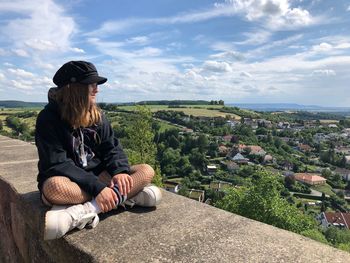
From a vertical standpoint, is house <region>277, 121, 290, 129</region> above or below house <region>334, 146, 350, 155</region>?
above

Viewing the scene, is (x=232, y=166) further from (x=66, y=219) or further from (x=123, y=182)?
(x=66, y=219)

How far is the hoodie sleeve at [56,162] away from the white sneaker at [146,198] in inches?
11.0

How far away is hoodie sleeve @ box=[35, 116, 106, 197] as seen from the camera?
2387mm

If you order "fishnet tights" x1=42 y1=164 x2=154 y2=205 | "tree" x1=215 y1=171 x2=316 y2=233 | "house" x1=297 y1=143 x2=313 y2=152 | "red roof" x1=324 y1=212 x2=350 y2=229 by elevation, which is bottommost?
"red roof" x1=324 y1=212 x2=350 y2=229

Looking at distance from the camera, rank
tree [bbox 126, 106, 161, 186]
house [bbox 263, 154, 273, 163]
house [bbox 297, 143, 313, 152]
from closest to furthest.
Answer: tree [bbox 126, 106, 161, 186], house [bbox 263, 154, 273, 163], house [bbox 297, 143, 313, 152]

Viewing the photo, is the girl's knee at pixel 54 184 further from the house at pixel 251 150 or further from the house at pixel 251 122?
the house at pixel 251 122

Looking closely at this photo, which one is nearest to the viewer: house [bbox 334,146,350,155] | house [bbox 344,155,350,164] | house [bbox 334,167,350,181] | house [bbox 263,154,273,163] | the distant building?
house [bbox 334,167,350,181]

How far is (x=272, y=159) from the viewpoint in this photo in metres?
83.3

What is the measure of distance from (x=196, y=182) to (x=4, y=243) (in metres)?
54.8

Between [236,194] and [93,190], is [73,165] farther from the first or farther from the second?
[236,194]

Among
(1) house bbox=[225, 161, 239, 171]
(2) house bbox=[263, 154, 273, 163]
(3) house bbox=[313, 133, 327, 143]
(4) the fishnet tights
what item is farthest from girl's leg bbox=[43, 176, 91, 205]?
(3) house bbox=[313, 133, 327, 143]

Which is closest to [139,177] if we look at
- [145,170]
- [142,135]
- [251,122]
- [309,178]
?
[145,170]

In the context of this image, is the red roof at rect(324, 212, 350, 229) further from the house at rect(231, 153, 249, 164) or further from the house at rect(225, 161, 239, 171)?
the house at rect(231, 153, 249, 164)

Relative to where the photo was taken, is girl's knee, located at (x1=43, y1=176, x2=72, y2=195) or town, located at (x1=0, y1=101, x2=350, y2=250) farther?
town, located at (x1=0, y1=101, x2=350, y2=250)
